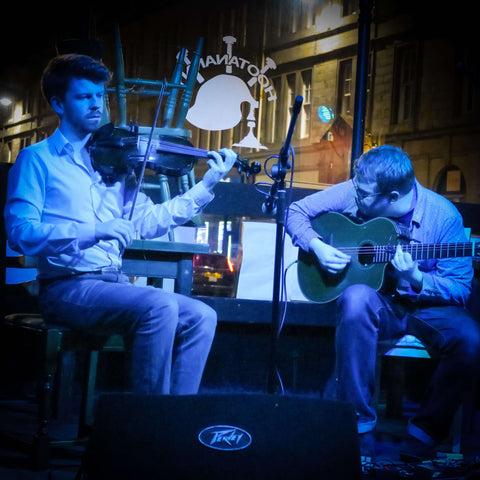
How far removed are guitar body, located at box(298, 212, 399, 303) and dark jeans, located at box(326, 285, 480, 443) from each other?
146 millimetres

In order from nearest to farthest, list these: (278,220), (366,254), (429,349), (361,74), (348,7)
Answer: (278,220), (429,349), (366,254), (361,74), (348,7)

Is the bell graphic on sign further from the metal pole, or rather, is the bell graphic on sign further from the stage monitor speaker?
the stage monitor speaker

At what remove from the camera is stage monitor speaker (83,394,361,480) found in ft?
4.45

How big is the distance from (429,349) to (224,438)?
1.30 m

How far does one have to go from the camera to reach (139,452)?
4.46 feet

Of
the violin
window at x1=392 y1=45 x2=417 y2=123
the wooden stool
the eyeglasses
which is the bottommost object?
the wooden stool

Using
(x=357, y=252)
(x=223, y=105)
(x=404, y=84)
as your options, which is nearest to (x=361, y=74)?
(x=223, y=105)

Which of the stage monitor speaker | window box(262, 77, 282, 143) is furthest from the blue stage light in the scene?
the stage monitor speaker

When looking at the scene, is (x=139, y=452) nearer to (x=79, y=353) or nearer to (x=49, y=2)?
(x=79, y=353)

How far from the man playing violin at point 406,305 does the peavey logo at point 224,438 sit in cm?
91

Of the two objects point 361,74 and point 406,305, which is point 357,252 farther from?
point 361,74

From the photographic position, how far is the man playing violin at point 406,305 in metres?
2.32

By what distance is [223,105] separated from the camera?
13.0 feet

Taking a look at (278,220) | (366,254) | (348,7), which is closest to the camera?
(278,220)
